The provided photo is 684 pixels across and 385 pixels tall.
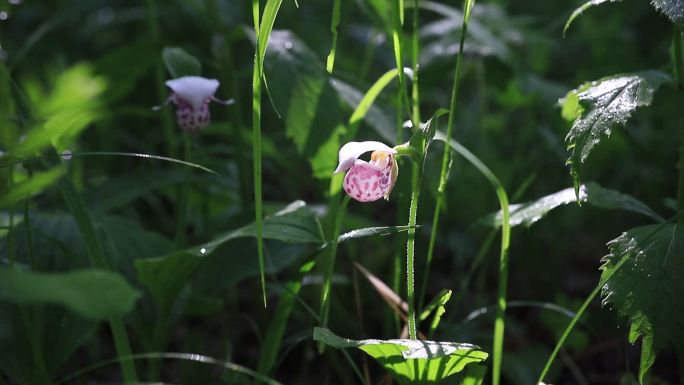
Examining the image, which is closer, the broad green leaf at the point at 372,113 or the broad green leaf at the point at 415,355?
the broad green leaf at the point at 415,355

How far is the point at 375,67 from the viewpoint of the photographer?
9.41 ft

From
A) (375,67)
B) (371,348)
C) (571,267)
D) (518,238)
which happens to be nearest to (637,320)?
(371,348)

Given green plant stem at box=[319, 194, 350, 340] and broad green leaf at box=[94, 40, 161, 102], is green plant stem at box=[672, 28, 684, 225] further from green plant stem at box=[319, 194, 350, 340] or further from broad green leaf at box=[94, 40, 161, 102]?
broad green leaf at box=[94, 40, 161, 102]

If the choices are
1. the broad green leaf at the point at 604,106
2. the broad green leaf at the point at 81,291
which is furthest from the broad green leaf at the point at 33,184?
the broad green leaf at the point at 604,106

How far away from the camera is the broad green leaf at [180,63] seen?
134 cm

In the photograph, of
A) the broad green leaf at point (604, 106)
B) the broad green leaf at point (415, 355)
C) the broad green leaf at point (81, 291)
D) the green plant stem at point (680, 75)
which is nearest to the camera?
the broad green leaf at point (81, 291)

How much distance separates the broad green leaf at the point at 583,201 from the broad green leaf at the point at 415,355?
0.97 feet

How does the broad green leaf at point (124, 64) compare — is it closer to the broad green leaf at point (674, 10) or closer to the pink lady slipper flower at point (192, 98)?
the pink lady slipper flower at point (192, 98)

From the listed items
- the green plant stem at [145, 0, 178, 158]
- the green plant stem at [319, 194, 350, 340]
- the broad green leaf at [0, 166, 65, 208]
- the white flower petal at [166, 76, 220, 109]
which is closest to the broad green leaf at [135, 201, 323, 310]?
the green plant stem at [319, 194, 350, 340]

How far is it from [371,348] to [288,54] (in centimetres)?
82

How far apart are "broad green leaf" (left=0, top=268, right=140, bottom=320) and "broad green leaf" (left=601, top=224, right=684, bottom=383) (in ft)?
2.32

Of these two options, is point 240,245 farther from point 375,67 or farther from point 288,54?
point 375,67

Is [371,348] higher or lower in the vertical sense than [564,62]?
lower

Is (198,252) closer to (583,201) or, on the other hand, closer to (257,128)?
(257,128)
